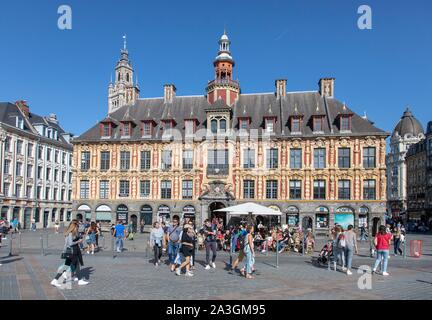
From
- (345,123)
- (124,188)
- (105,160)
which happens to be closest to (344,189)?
(345,123)

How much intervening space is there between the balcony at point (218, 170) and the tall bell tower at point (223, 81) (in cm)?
→ 785

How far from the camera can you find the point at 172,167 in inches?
1695

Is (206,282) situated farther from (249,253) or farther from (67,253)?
(67,253)

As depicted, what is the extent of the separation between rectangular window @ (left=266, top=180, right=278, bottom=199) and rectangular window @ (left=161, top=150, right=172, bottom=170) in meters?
10.7

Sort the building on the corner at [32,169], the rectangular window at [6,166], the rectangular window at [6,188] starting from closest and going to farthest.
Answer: the rectangular window at [6,188], the rectangular window at [6,166], the building on the corner at [32,169]

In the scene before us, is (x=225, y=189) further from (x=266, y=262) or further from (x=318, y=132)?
(x=266, y=262)

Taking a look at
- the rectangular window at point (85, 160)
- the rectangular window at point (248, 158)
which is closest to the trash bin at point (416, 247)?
the rectangular window at point (248, 158)

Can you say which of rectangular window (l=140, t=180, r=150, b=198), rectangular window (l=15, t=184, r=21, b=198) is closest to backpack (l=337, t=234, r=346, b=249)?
rectangular window (l=140, t=180, r=150, b=198)

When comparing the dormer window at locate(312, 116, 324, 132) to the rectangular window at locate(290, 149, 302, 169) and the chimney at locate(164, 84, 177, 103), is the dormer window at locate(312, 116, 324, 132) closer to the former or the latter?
the rectangular window at locate(290, 149, 302, 169)

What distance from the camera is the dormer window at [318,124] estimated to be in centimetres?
4100

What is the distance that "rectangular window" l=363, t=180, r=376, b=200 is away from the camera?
3975 centimetres

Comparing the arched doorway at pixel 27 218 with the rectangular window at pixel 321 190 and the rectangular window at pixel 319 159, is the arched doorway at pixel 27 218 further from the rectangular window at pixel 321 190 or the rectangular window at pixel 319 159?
the rectangular window at pixel 319 159

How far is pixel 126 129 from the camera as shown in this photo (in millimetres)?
45062
